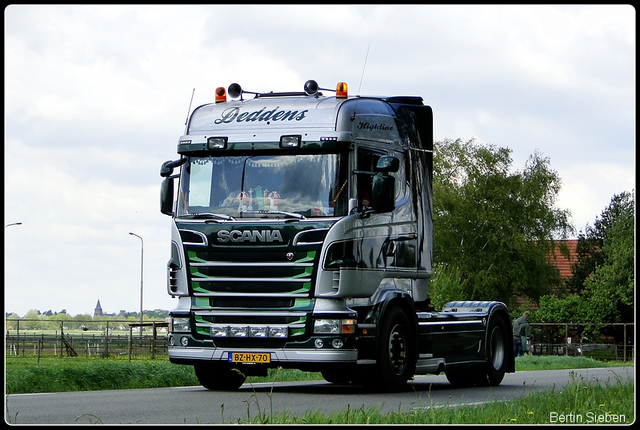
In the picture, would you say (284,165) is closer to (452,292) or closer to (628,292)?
(452,292)

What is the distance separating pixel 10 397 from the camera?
13266 mm

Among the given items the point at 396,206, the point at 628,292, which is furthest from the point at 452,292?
the point at 396,206

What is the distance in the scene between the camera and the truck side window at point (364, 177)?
13664 mm

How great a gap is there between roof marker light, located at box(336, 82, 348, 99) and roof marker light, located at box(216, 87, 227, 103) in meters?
1.65

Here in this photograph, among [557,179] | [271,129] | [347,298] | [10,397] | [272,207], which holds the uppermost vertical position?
[557,179]

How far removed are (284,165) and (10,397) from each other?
4.34 metres

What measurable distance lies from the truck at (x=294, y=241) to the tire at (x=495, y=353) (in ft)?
6.99

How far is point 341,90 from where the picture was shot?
14.4 m

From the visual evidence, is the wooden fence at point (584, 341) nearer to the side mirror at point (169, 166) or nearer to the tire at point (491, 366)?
the tire at point (491, 366)

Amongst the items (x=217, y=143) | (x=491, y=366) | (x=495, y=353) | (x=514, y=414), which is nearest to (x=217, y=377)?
(x=217, y=143)

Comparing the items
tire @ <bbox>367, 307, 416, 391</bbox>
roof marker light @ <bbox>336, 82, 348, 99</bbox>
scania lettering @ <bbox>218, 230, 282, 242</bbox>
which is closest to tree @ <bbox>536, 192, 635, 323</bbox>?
tire @ <bbox>367, 307, 416, 391</bbox>

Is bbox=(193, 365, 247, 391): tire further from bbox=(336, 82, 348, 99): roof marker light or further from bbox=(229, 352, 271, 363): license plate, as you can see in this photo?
bbox=(336, 82, 348, 99): roof marker light

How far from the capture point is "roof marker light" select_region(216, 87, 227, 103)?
1505cm

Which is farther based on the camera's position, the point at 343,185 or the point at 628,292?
the point at 628,292
